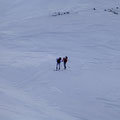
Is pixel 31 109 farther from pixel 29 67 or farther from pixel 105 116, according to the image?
pixel 29 67

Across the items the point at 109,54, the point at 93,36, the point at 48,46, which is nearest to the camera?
the point at 109,54

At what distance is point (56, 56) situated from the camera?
1054 inches

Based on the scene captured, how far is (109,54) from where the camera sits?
90.9 ft

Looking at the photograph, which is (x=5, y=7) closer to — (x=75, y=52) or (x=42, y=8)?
(x=42, y=8)

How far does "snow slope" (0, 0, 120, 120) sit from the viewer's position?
1431 centimetres

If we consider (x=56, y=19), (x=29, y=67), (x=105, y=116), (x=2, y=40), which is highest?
(x=56, y=19)

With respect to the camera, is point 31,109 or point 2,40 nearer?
point 31,109

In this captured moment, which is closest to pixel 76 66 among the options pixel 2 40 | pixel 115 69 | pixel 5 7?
pixel 115 69

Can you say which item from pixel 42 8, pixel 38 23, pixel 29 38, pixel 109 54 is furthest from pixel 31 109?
pixel 42 8

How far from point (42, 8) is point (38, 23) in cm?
807

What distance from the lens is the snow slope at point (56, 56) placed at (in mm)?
14312

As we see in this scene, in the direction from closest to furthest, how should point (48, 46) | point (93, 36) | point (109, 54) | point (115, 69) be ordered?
1. point (115, 69)
2. point (109, 54)
3. point (48, 46)
4. point (93, 36)

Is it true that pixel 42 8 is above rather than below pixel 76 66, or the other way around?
above

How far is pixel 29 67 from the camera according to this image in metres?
23.4
